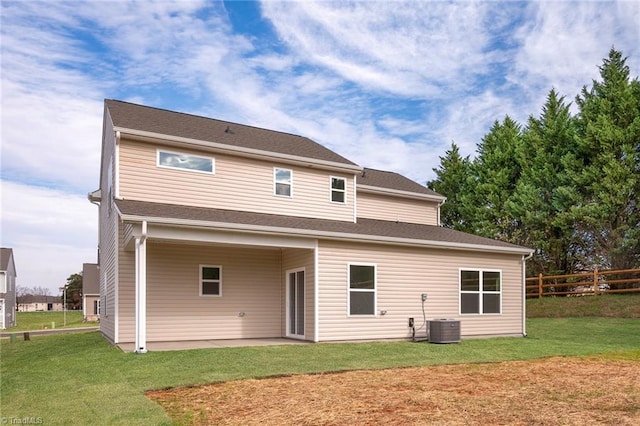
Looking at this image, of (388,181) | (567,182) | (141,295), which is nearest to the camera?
(141,295)

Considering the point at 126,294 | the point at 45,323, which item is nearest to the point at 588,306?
the point at 126,294

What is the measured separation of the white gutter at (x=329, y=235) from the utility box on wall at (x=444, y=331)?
228 cm

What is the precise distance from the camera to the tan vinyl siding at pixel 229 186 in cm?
1393

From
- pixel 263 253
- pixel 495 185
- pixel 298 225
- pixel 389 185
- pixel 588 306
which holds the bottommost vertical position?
pixel 588 306

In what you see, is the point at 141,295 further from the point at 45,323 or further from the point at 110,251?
the point at 45,323

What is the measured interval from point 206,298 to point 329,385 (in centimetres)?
698

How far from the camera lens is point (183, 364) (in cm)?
976

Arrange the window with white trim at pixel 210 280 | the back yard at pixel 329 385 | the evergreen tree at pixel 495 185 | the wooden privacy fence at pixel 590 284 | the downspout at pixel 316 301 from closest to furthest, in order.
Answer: the back yard at pixel 329 385 → the downspout at pixel 316 301 → the window with white trim at pixel 210 280 → the wooden privacy fence at pixel 590 284 → the evergreen tree at pixel 495 185

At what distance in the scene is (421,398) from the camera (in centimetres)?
736

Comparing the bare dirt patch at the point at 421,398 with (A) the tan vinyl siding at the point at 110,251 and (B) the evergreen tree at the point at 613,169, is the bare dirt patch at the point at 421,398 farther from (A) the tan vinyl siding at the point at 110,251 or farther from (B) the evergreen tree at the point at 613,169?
(B) the evergreen tree at the point at 613,169

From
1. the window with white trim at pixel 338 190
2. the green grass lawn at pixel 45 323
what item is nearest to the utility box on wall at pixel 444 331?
the window with white trim at pixel 338 190

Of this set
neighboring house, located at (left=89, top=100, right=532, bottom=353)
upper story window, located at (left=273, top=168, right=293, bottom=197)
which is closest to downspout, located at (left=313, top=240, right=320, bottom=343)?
neighboring house, located at (left=89, top=100, right=532, bottom=353)

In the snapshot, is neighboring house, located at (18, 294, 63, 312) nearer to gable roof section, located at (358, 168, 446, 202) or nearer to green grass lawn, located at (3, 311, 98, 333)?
green grass lawn, located at (3, 311, 98, 333)

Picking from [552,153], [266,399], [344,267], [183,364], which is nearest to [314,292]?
[344,267]
